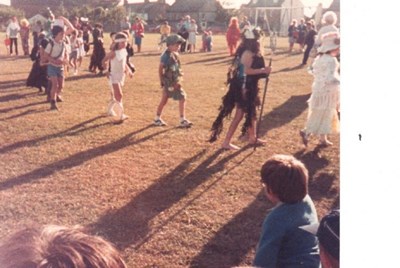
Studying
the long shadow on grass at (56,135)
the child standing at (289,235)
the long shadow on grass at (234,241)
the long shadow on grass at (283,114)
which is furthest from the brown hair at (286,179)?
the long shadow on grass at (56,135)

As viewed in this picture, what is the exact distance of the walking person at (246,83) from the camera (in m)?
4.59

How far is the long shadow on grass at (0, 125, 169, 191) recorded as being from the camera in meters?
3.95

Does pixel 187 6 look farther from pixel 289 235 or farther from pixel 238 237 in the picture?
pixel 289 235

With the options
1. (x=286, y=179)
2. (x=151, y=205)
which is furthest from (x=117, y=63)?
(x=286, y=179)

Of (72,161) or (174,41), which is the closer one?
(72,161)

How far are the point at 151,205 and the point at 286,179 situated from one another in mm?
1651

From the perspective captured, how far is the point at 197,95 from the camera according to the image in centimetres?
812

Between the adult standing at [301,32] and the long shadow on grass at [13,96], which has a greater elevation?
the adult standing at [301,32]

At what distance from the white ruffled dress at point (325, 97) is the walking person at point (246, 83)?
0.56 m

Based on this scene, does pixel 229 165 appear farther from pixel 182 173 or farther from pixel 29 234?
pixel 29 234

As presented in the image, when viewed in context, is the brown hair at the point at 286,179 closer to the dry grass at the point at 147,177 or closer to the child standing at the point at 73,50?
the dry grass at the point at 147,177

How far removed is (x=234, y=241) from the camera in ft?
9.65
